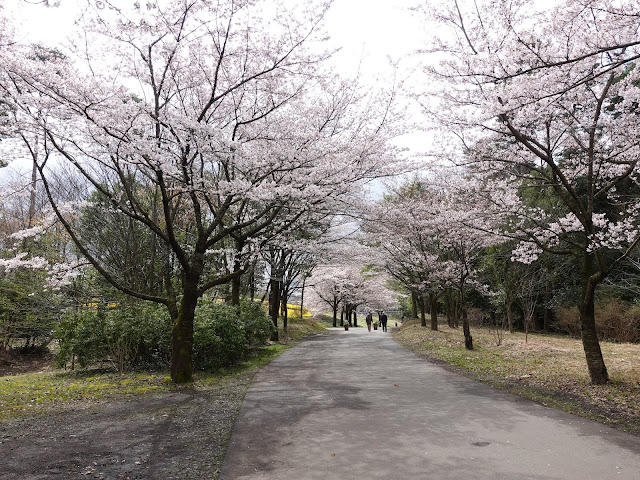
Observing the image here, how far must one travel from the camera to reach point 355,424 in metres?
5.23

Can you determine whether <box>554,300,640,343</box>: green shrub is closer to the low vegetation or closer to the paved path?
the paved path

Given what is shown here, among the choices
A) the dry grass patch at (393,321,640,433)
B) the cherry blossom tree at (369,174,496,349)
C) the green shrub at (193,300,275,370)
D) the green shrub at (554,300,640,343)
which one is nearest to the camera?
the dry grass patch at (393,321,640,433)

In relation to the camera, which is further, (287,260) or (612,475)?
(287,260)

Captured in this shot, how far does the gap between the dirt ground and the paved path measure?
33 cm

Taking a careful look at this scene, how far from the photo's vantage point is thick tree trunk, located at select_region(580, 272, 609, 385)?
287 inches

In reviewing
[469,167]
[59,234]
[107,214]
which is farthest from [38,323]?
[469,167]

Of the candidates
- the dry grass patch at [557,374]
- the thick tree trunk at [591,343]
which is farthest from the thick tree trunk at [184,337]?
the thick tree trunk at [591,343]

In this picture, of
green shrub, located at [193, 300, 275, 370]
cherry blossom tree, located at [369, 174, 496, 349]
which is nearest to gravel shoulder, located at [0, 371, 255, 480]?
green shrub, located at [193, 300, 275, 370]

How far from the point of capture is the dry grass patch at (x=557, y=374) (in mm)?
5852

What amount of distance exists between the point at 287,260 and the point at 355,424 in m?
15.6

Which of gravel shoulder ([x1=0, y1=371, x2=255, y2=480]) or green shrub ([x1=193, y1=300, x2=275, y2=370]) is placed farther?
green shrub ([x1=193, y1=300, x2=275, y2=370])

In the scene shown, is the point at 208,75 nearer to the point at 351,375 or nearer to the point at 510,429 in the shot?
the point at 351,375

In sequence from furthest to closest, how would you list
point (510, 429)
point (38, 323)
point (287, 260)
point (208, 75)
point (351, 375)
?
point (287, 260) → point (38, 323) → point (351, 375) → point (208, 75) → point (510, 429)

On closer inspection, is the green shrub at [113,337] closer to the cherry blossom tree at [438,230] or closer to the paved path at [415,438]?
the paved path at [415,438]
